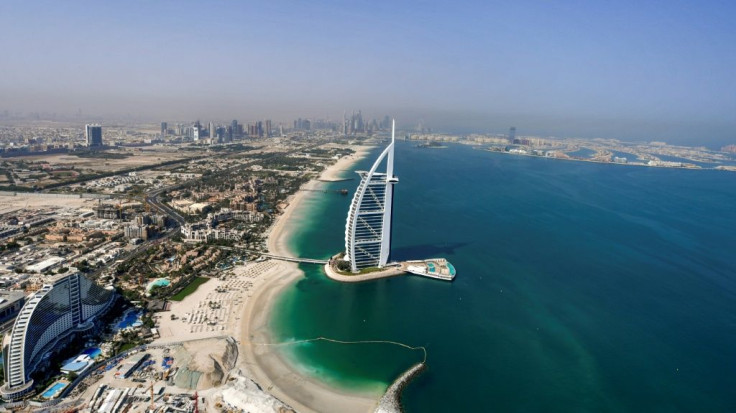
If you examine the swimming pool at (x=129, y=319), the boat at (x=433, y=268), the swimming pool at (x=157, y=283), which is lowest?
the swimming pool at (x=129, y=319)

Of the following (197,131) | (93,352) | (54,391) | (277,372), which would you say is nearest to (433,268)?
(277,372)

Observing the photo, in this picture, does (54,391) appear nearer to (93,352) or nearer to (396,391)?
(93,352)

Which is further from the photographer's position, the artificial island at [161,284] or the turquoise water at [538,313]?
the turquoise water at [538,313]

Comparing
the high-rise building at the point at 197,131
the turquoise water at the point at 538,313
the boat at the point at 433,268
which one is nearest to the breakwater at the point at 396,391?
the turquoise water at the point at 538,313

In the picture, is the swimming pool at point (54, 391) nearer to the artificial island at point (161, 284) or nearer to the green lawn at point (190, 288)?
the artificial island at point (161, 284)

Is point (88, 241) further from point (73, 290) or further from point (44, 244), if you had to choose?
point (73, 290)

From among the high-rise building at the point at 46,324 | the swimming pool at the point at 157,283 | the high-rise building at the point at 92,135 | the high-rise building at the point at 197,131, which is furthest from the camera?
the high-rise building at the point at 197,131
